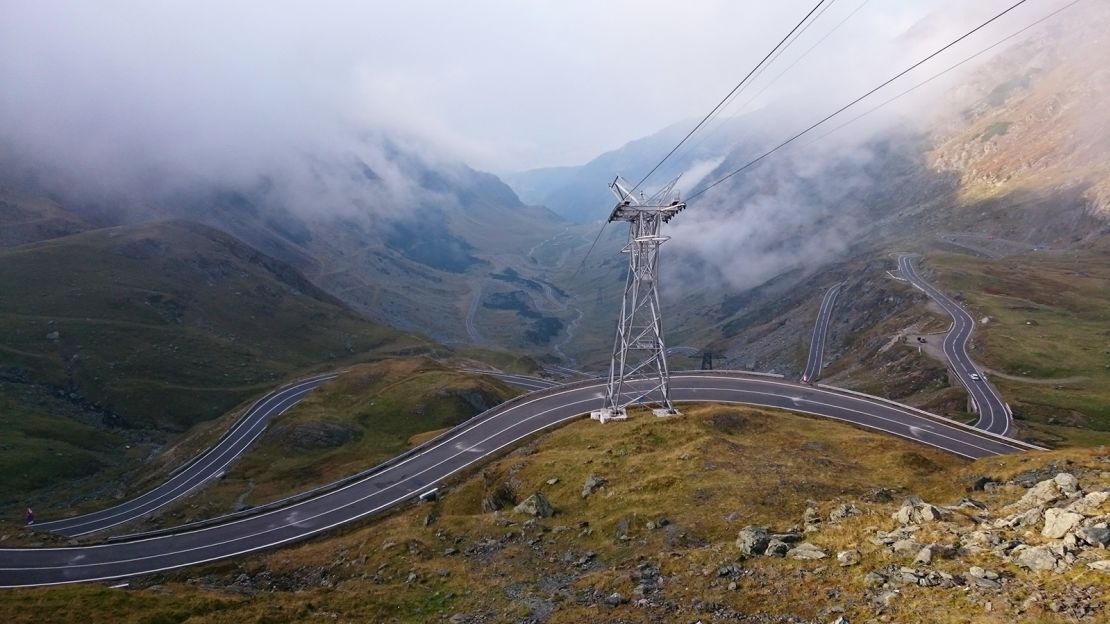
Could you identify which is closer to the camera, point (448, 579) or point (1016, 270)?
point (448, 579)

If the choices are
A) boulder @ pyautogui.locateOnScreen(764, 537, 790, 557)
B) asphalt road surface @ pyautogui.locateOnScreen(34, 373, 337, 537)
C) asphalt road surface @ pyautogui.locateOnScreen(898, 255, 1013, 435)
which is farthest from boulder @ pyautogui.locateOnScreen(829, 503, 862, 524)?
asphalt road surface @ pyautogui.locateOnScreen(34, 373, 337, 537)

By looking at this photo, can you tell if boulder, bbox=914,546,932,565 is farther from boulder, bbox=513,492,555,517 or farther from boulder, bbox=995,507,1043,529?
boulder, bbox=513,492,555,517

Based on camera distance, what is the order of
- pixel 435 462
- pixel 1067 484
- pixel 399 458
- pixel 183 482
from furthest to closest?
pixel 183 482
pixel 399 458
pixel 435 462
pixel 1067 484

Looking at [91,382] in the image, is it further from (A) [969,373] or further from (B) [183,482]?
(A) [969,373]

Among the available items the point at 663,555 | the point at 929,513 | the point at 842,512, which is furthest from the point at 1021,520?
the point at 663,555

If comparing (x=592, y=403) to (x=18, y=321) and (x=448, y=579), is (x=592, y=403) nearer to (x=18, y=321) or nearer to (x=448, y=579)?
(x=448, y=579)

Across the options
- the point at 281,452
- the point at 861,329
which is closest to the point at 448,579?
the point at 281,452
